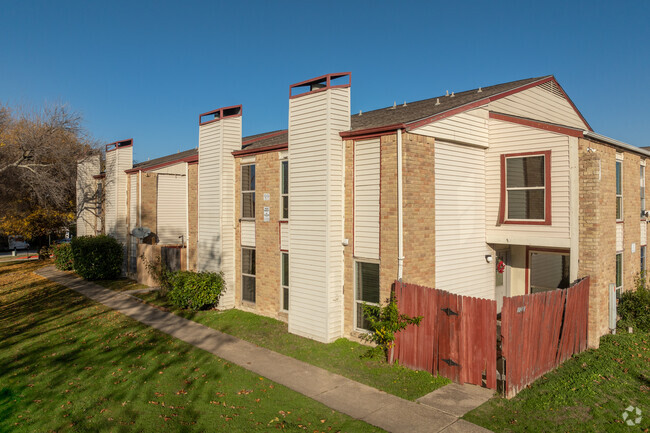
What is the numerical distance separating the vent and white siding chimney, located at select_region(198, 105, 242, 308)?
37.0 ft

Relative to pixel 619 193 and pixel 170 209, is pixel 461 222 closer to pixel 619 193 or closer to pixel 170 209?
pixel 619 193

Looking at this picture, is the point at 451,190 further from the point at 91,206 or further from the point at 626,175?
the point at 91,206

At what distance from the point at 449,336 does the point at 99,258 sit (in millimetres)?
19651

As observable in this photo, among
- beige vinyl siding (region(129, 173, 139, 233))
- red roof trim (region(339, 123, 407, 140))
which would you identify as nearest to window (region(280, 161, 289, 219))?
red roof trim (region(339, 123, 407, 140))

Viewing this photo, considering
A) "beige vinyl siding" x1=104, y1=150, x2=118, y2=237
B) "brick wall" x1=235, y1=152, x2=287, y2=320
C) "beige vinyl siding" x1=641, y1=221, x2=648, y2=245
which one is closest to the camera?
"brick wall" x1=235, y1=152, x2=287, y2=320

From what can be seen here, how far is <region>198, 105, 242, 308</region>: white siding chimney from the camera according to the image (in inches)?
621

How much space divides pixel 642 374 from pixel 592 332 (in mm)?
1641

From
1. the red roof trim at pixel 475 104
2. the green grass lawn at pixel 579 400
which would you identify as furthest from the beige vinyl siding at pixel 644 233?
the green grass lawn at pixel 579 400

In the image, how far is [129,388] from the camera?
891cm

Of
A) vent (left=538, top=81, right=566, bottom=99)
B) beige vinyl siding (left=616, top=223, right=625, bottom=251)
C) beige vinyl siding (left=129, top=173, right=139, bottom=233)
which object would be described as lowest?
beige vinyl siding (left=616, top=223, right=625, bottom=251)

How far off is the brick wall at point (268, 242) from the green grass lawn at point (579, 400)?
768 cm

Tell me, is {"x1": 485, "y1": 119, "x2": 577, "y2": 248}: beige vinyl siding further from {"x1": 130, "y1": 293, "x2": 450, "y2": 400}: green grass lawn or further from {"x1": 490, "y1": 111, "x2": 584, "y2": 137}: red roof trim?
{"x1": 130, "y1": 293, "x2": 450, "y2": 400}: green grass lawn

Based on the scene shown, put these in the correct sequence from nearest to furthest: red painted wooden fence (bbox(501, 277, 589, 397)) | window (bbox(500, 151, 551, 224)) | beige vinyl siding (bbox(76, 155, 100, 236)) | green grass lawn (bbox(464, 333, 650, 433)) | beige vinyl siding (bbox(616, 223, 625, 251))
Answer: green grass lawn (bbox(464, 333, 650, 433))
red painted wooden fence (bbox(501, 277, 589, 397))
window (bbox(500, 151, 551, 224))
beige vinyl siding (bbox(616, 223, 625, 251))
beige vinyl siding (bbox(76, 155, 100, 236))

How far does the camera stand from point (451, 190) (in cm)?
1199
